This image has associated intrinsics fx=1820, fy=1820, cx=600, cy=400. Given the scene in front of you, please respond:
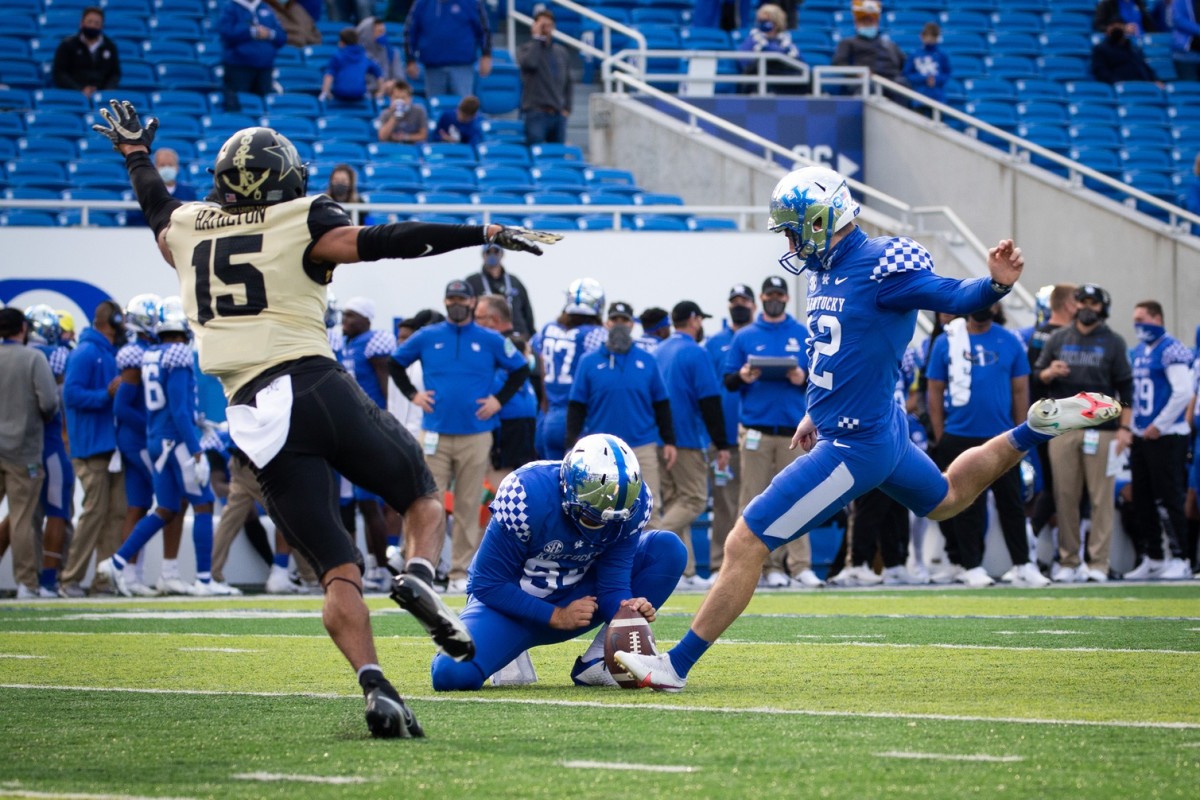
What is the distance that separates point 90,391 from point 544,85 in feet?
24.1

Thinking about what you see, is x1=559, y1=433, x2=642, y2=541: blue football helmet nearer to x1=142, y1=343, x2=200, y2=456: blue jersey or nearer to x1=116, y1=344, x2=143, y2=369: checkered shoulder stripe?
x1=142, y1=343, x2=200, y2=456: blue jersey

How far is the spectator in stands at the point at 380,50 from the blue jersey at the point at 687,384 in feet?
23.9

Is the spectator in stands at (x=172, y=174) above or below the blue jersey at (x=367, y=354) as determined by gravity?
above

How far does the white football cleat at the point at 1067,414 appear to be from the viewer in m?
6.43

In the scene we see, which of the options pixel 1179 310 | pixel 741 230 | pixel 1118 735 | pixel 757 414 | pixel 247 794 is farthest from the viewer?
pixel 1179 310

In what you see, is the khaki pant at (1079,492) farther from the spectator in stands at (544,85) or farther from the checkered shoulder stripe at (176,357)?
the spectator in stands at (544,85)

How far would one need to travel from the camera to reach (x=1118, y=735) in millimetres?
4566

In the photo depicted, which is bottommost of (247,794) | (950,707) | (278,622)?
(278,622)

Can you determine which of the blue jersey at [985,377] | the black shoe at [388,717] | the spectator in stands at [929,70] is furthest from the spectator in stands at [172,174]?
the black shoe at [388,717]

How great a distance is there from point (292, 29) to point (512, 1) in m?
2.63

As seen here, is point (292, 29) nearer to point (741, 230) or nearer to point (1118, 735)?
point (741, 230)

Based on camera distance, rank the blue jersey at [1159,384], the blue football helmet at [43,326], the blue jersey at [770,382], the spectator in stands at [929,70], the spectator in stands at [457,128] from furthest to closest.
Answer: the spectator in stands at [929,70] < the spectator in stands at [457,128] < the blue football helmet at [43,326] < the blue jersey at [1159,384] < the blue jersey at [770,382]

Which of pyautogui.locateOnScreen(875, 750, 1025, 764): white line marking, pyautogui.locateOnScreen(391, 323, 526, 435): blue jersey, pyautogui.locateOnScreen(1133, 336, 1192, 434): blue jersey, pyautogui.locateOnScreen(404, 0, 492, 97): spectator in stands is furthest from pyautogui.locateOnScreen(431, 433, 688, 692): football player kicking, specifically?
pyautogui.locateOnScreen(404, 0, 492, 97): spectator in stands

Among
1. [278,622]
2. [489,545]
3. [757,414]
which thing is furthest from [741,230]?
[489,545]
